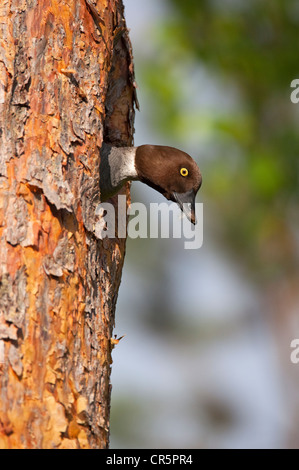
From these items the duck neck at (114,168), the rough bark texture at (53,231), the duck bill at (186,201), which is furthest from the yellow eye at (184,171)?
the rough bark texture at (53,231)

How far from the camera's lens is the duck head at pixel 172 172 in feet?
18.9

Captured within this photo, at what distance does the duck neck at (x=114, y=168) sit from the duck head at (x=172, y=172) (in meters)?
0.08

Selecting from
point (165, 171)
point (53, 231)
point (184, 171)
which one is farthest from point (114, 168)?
point (53, 231)

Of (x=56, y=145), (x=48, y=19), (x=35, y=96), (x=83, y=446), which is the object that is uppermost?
(x=48, y=19)

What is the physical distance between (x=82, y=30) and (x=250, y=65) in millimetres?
2861

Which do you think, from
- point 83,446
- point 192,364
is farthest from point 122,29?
point 192,364

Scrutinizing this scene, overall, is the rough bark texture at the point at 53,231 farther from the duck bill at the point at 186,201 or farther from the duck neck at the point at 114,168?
the duck bill at the point at 186,201

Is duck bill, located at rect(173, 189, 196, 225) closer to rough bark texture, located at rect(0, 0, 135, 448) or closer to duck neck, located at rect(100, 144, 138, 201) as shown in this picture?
duck neck, located at rect(100, 144, 138, 201)

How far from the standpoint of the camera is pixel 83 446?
3.56 meters

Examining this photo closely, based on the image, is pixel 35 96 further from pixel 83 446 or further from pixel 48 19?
pixel 83 446

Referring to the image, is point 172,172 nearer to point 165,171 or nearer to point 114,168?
point 165,171
